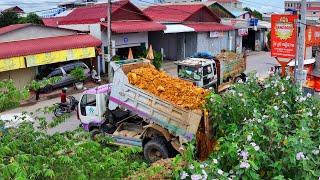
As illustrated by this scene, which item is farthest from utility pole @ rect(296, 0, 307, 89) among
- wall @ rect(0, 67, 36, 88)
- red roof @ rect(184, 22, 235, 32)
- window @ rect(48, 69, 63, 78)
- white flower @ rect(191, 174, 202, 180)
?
red roof @ rect(184, 22, 235, 32)

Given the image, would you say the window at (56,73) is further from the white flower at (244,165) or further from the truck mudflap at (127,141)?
the white flower at (244,165)

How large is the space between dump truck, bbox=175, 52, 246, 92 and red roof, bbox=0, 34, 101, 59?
7696 millimetres

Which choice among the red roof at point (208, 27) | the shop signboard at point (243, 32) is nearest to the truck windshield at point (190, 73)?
the red roof at point (208, 27)

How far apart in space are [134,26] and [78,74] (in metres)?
7.56

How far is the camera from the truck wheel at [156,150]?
13109 mm

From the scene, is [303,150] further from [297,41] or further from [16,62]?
[16,62]

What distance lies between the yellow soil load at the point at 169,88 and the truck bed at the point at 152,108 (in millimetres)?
227

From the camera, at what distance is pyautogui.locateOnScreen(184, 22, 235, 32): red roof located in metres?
36.4

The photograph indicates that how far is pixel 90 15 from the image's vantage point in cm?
3209

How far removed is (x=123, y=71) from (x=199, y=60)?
7.88 metres

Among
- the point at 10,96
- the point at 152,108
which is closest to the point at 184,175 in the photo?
the point at 10,96

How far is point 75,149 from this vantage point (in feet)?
21.7

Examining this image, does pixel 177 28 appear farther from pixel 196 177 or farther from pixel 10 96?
pixel 196 177

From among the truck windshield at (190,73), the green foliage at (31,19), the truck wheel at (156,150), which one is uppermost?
the green foliage at (31,19)
